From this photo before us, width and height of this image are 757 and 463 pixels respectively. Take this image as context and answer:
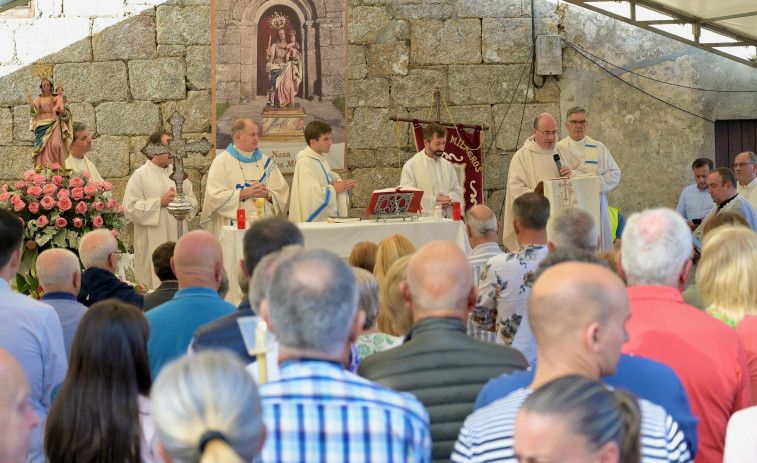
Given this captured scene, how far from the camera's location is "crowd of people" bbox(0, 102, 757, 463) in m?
1.61

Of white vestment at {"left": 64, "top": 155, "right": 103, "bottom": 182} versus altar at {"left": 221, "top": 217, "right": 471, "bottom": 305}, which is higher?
white vestment at {"left": 64, "top": 155, "right": 103, "bottom": 182}

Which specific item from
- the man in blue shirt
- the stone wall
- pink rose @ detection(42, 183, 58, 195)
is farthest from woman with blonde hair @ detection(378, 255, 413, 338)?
the stone wall

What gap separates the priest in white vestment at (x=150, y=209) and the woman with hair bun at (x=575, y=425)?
7545mm

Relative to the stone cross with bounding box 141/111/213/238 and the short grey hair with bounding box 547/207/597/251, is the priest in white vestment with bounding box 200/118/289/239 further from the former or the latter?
the short grey hair with bounding box 547/207/597/251

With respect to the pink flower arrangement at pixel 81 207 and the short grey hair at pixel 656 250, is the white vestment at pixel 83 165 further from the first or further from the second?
the short grey hair at pixel 656 250

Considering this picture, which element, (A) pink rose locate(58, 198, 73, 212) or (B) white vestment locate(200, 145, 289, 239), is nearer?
(A) pink rose locate(58, 198, 73, 212)

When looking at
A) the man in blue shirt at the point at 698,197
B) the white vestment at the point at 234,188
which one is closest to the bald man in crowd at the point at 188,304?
the white vestment at the point at 234,188

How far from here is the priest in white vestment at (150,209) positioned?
891 cm

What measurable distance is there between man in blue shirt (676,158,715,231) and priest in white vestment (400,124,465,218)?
7.54 feet

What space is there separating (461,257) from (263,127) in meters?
7.31

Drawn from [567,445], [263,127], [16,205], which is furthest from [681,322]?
[263,127]

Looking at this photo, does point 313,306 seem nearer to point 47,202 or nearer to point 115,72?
point 47,202

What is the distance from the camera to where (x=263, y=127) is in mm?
9781

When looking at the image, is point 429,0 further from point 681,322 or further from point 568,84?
point 681,322
